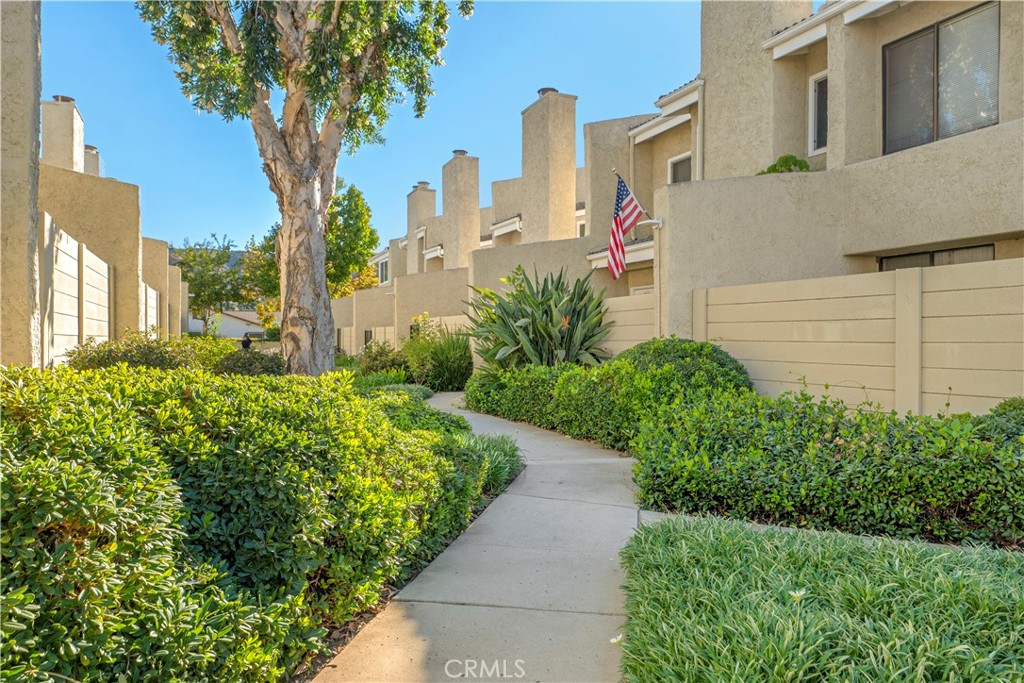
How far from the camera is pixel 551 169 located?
19203 millimetres

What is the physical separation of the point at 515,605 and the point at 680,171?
47.1 feet

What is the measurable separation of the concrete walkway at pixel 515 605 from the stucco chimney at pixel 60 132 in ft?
50.6

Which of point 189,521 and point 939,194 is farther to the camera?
point 939,194

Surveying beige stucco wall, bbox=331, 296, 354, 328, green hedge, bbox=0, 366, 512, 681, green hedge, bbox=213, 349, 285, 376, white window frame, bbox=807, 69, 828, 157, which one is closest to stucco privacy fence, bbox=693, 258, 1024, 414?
white window frame, bbox=807, 69, 828, 157

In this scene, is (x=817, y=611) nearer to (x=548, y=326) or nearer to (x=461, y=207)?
(x=548, y=326)

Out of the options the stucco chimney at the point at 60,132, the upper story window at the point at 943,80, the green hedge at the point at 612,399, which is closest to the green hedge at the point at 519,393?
the green hedge at the point at 612,399

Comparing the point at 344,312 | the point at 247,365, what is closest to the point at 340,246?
the point at 344,312

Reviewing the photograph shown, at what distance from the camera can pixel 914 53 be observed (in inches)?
396

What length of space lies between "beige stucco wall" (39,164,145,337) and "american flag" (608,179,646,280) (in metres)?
9.36

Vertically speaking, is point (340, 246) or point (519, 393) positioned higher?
point (340, 246)

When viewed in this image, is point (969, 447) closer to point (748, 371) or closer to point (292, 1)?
point (748, 371)

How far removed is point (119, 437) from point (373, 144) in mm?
12520

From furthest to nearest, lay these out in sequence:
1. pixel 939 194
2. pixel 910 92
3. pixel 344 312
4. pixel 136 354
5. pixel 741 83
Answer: pixel 344 312 → pixel 741 83 → pixel 910 92 → pixel 136 354 → pixel 939 194

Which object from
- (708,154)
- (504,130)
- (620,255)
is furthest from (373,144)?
(504,130)
